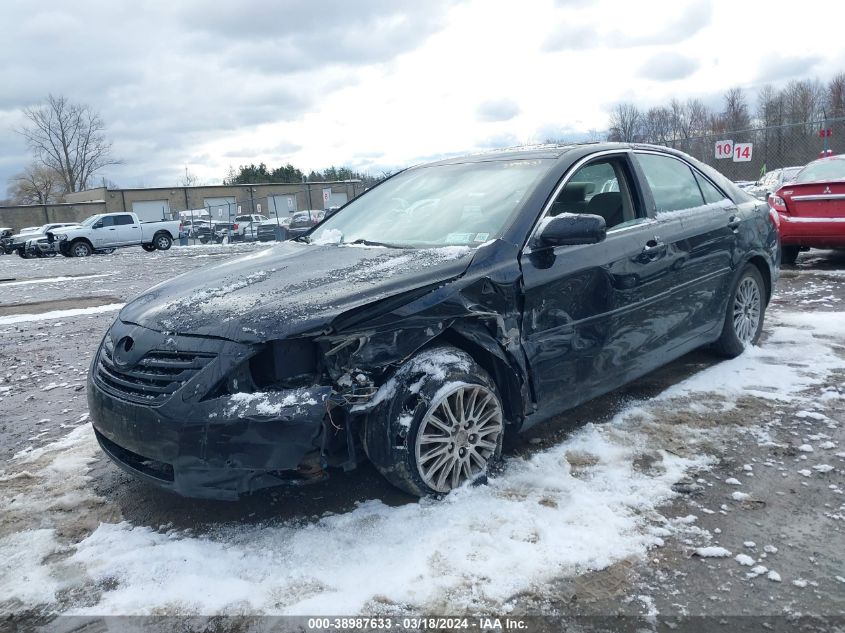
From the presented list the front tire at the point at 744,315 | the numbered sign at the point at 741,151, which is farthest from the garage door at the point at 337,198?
the front tire at the point at 744,315

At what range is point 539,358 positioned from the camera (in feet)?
11.0

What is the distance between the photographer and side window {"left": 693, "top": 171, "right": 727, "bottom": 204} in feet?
15.9

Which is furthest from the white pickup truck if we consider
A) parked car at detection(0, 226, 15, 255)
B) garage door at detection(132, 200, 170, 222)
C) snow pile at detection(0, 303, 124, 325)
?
garage door at detection(132, 200, 170, 222)

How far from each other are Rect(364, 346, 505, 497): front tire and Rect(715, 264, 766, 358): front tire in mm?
2503

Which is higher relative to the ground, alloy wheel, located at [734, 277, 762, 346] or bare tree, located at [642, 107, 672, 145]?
bare tree, located at [642, 107, 672, 145]

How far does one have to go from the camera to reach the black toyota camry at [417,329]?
8.82 feet

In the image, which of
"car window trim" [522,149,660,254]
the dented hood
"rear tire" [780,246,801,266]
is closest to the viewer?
the dented hood

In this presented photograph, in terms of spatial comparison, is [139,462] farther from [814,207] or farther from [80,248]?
[80,248]

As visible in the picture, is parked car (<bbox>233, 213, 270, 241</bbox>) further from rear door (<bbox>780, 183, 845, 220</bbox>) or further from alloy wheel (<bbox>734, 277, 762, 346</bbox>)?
alloy wheel (<bbox>734, 277, 762, 346</bbox>)

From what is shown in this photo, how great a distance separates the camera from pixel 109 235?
91.1ft

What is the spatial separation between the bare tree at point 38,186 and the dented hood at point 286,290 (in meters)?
84.2

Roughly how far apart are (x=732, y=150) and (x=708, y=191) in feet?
53.0

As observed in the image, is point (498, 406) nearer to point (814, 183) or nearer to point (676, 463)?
point (676, 463)

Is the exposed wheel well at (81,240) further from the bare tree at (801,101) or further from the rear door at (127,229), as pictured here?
the bare tree at (801,101)
